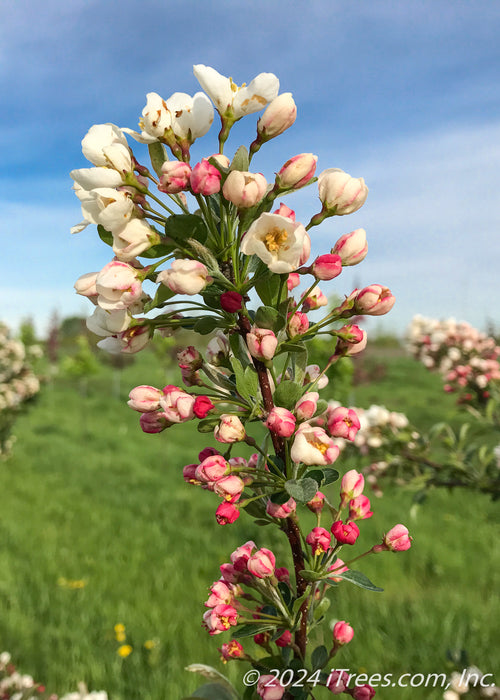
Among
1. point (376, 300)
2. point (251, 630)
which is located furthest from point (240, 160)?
point (251, 630)

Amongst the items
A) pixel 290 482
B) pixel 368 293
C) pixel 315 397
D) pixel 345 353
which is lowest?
pixel 290 482

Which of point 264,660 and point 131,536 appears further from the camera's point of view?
point 131,536

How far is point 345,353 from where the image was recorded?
135 centimetres

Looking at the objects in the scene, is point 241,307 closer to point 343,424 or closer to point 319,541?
point 343,424

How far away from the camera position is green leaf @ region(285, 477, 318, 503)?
43.5 inches

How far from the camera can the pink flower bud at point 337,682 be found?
1.26 meters

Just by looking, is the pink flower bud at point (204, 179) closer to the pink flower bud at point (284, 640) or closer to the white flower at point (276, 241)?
the white flower at point (276, 241)

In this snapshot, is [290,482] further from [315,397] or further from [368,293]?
[368,293]

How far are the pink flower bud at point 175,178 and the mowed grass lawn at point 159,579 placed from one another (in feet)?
9.49

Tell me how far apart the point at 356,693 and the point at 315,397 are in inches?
29.1

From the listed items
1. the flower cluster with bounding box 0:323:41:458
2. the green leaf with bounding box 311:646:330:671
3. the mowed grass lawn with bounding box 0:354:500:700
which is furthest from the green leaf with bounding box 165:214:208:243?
the flower cluster with bounding box 0:323:41:458

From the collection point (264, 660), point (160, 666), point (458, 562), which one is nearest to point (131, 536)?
point (160, 666)

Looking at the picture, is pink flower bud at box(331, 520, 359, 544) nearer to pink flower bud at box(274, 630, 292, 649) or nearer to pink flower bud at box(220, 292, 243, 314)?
pink flower bud at box(274, 630, 292, 649)

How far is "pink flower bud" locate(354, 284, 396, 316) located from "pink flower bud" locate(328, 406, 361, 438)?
25 centimetres
